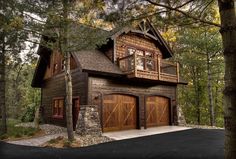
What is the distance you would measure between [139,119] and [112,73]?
3.68 m

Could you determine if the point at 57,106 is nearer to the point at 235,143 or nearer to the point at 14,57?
the point at 14,57

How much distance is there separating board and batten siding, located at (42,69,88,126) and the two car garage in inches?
52.8

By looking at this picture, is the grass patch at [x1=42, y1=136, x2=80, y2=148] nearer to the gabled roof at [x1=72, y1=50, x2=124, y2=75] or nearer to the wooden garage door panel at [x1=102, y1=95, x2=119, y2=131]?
the wooden garage door panel at [x1=102, y1=95, x2=119, y2=131]

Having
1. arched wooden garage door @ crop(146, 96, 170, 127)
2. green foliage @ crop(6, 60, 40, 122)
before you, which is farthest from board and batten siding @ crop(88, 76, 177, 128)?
green foliage @ crop(6, 60, 40, 122)

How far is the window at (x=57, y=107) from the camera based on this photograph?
14.3 m

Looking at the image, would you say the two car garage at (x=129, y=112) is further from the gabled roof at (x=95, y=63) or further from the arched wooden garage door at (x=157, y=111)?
the gabled roof at (x=95, y=63)

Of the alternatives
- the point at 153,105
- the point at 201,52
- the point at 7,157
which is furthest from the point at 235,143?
the point at 201,52

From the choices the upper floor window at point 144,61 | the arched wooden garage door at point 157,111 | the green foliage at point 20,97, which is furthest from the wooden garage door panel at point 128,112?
the green foliage at point 20,97

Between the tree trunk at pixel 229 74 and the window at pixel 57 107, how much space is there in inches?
496

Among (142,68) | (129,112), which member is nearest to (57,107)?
(129,112)

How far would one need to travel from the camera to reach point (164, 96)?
15508 millimetres

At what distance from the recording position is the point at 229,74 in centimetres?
256

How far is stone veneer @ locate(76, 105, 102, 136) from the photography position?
10517 mm

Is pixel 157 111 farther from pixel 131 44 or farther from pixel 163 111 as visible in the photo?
Result: pixel 131 44
